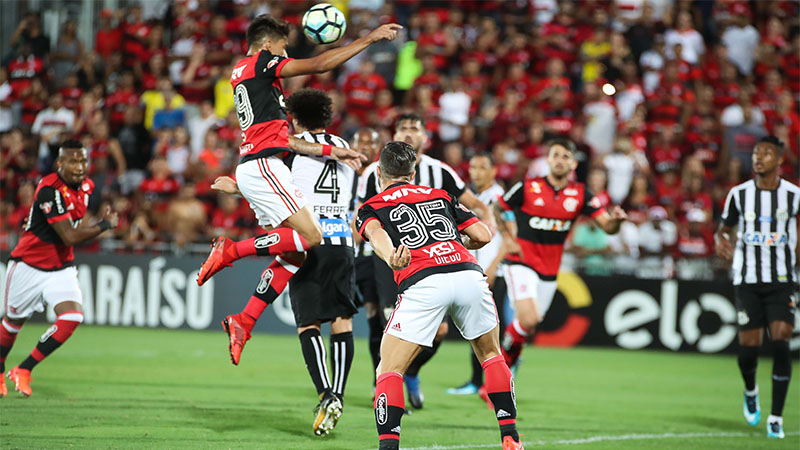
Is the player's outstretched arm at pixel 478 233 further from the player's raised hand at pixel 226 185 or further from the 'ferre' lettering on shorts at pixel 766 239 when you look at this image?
the 'ferre' lettering on shorts at pixel 766 239

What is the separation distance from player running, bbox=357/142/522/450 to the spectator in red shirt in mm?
12491

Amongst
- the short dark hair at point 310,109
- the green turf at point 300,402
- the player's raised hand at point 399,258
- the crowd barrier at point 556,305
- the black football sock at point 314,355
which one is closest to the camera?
the player's raised hand at point 399,258

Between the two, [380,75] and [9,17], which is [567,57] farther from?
[9,17]

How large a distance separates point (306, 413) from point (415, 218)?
10.4 feet

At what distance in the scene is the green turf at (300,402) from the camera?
734 centimetres

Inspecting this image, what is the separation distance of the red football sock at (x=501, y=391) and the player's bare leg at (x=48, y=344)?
465 cm

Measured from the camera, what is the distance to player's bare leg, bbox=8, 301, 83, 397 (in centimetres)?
870

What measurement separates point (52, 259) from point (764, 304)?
7164 millimetres

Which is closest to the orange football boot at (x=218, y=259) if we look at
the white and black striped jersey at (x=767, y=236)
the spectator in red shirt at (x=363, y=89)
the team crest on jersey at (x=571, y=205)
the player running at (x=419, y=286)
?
the player running at (x=419, y=286)

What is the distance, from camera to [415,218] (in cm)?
615

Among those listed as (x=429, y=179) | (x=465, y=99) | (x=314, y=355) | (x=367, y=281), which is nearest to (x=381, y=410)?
(x=314, y=355)

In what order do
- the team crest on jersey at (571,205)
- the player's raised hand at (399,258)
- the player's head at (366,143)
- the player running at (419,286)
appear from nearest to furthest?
the player's raised hand at (399,258)
the player running at (419,286)
the player's head at (366,143)
the team crest on jersey at (571,205)

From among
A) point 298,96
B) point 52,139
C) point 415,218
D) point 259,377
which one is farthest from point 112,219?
point 52,139

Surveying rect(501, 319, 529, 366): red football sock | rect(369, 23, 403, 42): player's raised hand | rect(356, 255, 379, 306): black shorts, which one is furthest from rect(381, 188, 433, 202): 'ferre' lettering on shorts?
rect(501, 319, 529, 366): red football sock
